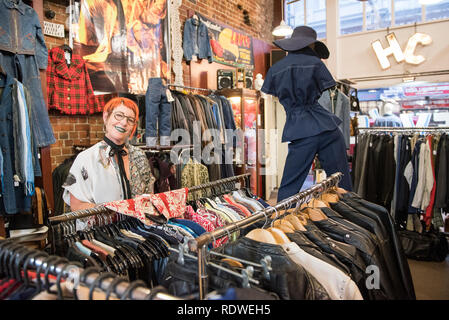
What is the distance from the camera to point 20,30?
2.68 metres

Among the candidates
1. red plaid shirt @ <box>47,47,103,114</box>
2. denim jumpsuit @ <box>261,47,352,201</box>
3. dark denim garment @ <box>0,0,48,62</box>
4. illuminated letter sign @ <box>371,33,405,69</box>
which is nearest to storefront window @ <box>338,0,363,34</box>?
illuminated letter sign @ <box>371,33,405,69</box>

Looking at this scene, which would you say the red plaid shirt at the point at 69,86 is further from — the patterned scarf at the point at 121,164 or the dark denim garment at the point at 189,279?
the dark denim garment at the point at 189,279

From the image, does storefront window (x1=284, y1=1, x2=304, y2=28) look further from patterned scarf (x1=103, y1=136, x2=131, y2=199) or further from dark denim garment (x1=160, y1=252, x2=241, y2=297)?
dark denim garment (x1=160, y1=252, x2=241, y2=297)

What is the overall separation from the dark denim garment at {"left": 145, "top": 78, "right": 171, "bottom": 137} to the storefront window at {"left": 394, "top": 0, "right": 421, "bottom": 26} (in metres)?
5.20

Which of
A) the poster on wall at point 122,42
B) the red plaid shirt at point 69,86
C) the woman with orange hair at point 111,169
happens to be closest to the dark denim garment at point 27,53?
the red plaid shirt at point 69,86

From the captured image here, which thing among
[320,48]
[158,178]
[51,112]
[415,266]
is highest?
[320,48]

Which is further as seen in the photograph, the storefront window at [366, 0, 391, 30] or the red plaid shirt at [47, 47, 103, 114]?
the storefront window at [366, 0, 391, 30]

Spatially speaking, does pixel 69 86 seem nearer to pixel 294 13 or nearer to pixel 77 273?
pixel 77 273

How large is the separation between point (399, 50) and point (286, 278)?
681 cm

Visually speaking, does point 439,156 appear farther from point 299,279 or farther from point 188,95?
point 299,279

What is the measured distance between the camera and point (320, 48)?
2.56 m

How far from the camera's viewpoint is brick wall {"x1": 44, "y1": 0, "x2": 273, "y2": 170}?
3.45m

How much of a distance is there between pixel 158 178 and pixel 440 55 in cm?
565
